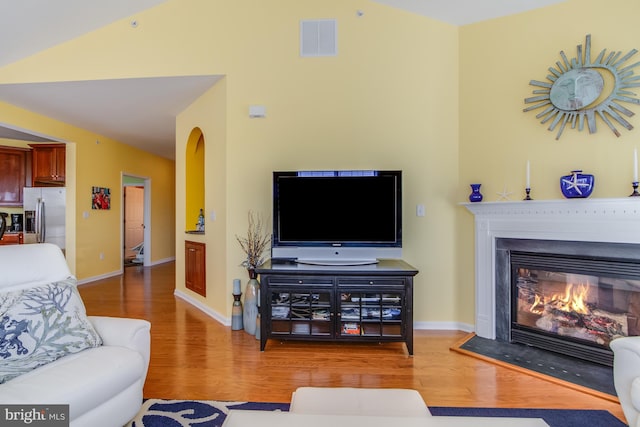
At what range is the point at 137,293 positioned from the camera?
4395 mm

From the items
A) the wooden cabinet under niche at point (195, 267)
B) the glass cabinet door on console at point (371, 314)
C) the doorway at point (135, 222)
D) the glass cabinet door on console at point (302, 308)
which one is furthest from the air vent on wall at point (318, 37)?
the doorway at point (135, 222)

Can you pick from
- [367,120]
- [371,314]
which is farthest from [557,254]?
[367,120]

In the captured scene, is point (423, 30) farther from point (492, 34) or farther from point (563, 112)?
point (563, 112)

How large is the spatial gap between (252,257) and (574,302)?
2715 mm

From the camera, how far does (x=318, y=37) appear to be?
3.04m

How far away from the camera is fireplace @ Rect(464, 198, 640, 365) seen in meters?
2.12

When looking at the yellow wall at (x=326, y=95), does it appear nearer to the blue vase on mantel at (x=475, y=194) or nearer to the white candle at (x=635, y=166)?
the blue vase on mantel at (x=475, y=194)

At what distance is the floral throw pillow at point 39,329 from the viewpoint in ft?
4.56

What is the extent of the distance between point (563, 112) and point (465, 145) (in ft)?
2.51

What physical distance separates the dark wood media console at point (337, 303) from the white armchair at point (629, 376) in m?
1.22

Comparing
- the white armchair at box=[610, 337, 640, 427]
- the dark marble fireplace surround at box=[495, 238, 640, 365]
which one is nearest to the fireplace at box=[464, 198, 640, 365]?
the dark marble fireplace surround at box=[495, 238, 640, 365]

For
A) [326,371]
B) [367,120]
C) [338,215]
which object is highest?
[367,120]

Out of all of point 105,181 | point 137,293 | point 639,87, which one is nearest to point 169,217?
point 105,181

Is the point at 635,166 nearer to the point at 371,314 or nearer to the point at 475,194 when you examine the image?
the point at 475,194
